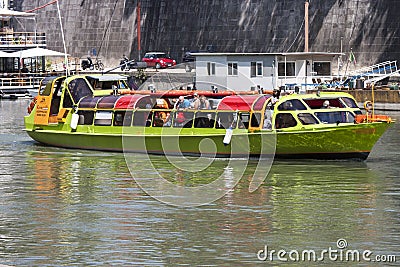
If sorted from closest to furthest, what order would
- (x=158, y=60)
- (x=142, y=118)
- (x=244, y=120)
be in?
(x=244, y=120) → (x=142, y=118) → (x=158, y=60)

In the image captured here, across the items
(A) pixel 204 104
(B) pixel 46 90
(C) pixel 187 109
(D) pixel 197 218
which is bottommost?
(D) pixel 197 218

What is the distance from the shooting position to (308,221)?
1748 cm

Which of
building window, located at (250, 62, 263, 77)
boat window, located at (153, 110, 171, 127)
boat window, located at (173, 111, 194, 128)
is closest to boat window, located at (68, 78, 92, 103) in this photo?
boat window, located at (153, 110, 171, 127)

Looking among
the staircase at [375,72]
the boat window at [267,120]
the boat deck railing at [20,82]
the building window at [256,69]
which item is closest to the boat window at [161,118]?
the boat window at [267,120]

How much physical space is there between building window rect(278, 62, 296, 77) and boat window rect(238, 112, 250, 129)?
22.7m

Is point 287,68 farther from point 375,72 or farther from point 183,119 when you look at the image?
point 183,119

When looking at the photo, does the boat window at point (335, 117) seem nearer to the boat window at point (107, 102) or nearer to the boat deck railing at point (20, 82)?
the boat window at point (107, 102)

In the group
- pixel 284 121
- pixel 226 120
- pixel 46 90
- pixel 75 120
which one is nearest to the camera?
pixel 284 121

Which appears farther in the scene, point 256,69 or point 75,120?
point 256,69

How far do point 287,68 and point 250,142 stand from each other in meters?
23.2

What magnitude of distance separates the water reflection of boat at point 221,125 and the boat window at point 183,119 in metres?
0.02

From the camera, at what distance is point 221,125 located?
25062 mm

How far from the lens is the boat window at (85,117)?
91.6 feet

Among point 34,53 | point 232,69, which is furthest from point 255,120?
point 34,53
